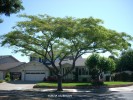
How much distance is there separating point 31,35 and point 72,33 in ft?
18.4

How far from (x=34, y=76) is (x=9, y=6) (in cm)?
3762

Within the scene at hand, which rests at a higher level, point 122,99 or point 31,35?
point 31,35

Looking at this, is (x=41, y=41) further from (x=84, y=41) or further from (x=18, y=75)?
(x=18, y=75)

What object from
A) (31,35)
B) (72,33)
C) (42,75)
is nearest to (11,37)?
(31,35)

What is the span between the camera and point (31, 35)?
32.2 metres

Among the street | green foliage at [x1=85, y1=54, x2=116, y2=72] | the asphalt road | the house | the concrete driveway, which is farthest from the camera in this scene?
the house

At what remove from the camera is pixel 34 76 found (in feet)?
178

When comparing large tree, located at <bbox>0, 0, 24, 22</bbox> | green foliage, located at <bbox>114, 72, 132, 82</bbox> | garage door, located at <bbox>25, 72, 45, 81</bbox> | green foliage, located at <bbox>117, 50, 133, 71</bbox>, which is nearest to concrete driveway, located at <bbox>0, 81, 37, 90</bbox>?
garage door, located at <bbox>25, 72, 45, 81</bbox>

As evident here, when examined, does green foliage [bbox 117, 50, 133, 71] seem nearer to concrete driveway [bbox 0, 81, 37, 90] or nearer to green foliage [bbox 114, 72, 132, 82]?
green foliage [bbox 114, 72, 132, 82]

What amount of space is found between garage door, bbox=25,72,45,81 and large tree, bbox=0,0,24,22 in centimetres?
3626

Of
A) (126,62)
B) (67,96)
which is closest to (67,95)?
(67,96)

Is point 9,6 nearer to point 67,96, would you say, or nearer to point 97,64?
point 67,96

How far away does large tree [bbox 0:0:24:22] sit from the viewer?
687 inches

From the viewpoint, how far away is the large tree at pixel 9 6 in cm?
1744
